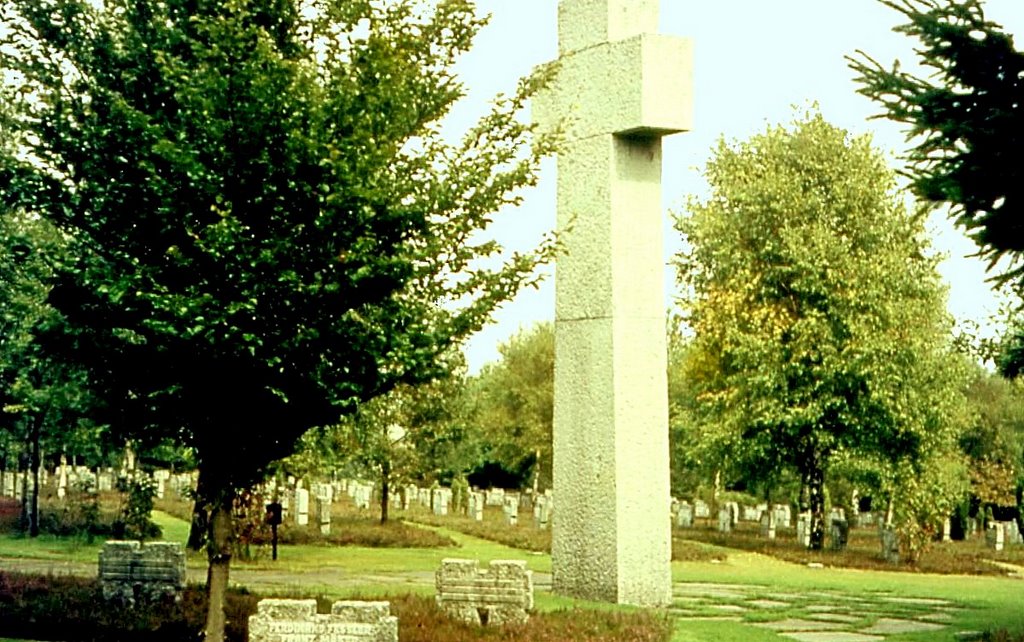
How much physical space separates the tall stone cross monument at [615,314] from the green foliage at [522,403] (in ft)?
139

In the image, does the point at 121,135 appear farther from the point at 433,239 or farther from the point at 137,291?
the point at 433,239

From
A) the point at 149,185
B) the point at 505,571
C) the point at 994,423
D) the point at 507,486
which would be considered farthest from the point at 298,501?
the point at 507,486

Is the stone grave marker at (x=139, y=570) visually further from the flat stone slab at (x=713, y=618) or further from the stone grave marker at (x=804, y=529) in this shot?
the stone grave marker at (x=804, y=529)

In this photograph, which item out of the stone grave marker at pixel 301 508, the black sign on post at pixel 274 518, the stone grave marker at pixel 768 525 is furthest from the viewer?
the stone grave marker at pixel 768 525

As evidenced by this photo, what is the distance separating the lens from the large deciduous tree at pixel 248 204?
1149 centimetres

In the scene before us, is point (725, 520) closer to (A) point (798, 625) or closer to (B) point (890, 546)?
(B) point (890, 546)

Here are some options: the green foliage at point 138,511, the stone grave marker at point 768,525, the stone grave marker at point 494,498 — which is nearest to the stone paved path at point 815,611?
the green foliage at point 138,511

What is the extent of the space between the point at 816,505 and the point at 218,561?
→ 26675mm

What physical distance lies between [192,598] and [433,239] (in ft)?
20.4

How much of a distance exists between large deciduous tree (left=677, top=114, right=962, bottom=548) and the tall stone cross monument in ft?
61.4

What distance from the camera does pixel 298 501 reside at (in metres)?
35.5

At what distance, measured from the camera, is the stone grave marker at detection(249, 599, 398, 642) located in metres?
11.0

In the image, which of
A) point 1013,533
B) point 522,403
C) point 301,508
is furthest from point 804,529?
point 522,403

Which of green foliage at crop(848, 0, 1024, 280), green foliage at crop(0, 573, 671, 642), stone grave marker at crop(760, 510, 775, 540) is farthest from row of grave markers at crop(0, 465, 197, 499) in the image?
green foliage at crop(848, 0, 1024, 280)
